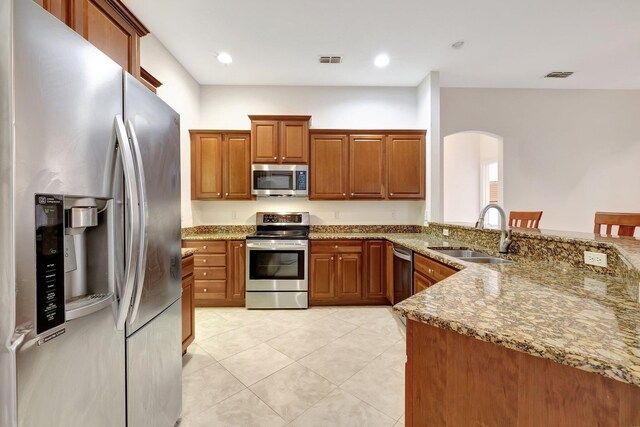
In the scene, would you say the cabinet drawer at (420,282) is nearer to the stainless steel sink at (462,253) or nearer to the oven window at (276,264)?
the stainless steel sink at (462,253)

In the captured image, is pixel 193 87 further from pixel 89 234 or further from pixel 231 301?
pixel 89 234

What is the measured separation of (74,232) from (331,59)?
316cm

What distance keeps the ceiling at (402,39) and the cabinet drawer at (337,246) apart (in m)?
2.31

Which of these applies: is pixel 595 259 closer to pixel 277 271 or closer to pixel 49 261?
pixel 49 261

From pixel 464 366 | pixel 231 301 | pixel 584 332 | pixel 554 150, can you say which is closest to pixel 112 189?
pixel 464 366

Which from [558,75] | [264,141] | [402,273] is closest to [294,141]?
[264,141]

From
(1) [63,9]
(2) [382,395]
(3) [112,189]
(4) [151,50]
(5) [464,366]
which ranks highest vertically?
(4) [151,50]

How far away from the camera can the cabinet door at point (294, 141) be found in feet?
11.4

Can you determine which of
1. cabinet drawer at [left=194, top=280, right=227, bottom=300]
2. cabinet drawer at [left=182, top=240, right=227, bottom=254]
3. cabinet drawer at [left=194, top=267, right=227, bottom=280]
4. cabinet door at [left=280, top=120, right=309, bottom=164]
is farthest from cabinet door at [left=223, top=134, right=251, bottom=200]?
cabinet drawer at [left=194, top=280, right=227, bottom=300]

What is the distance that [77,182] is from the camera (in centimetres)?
82

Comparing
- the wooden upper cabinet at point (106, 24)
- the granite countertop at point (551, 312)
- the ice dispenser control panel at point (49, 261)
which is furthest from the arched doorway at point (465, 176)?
the ice dispenser control panel at point (49, 261)

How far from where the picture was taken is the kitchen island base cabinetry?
25.1 inches

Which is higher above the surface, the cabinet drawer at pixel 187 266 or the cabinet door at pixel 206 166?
the cabinet door at pixel 206 166

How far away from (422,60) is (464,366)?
342 cm
